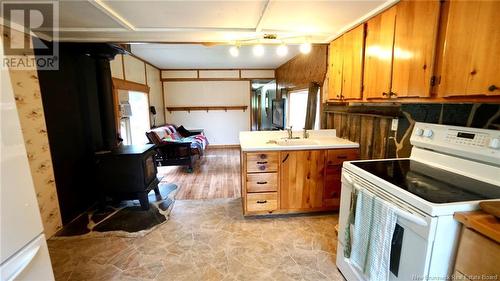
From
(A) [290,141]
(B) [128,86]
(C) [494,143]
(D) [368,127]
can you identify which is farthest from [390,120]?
(B) [128,86]

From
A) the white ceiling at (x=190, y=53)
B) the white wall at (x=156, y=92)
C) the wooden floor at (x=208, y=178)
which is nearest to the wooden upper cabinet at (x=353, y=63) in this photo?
the white ceiling at (x=190, y=53)

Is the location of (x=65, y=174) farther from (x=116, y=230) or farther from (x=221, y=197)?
(x=221, y=197)

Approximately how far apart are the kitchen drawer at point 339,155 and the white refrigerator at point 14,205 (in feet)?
8.22

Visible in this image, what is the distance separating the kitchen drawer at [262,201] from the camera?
2.66 meters

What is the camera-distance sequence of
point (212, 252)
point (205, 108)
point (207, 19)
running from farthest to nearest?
point (205, 108) → point (212, 252) → point (207, 19)

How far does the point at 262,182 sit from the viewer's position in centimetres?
263

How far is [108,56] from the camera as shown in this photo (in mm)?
2941

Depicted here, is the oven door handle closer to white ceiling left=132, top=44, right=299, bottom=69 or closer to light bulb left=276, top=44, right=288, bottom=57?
light bulb left=276, top=44, right=288, bottom=57

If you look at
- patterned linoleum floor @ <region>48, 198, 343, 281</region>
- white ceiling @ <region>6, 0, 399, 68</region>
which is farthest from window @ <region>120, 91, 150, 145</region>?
patterned linoleum floor @ <region>48, 198, 343, 281</region>

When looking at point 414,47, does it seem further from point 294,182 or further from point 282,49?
point 282,49

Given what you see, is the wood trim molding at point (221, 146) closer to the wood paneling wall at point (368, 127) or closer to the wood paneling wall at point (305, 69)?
the wood paneling wall at point (305, 69)

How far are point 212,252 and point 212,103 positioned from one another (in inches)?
206

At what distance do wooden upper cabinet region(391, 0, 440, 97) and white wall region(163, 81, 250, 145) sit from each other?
5.40m

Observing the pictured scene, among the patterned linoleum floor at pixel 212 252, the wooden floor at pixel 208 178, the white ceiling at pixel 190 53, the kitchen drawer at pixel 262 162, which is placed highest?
the white ceiling at pixel 190 53
